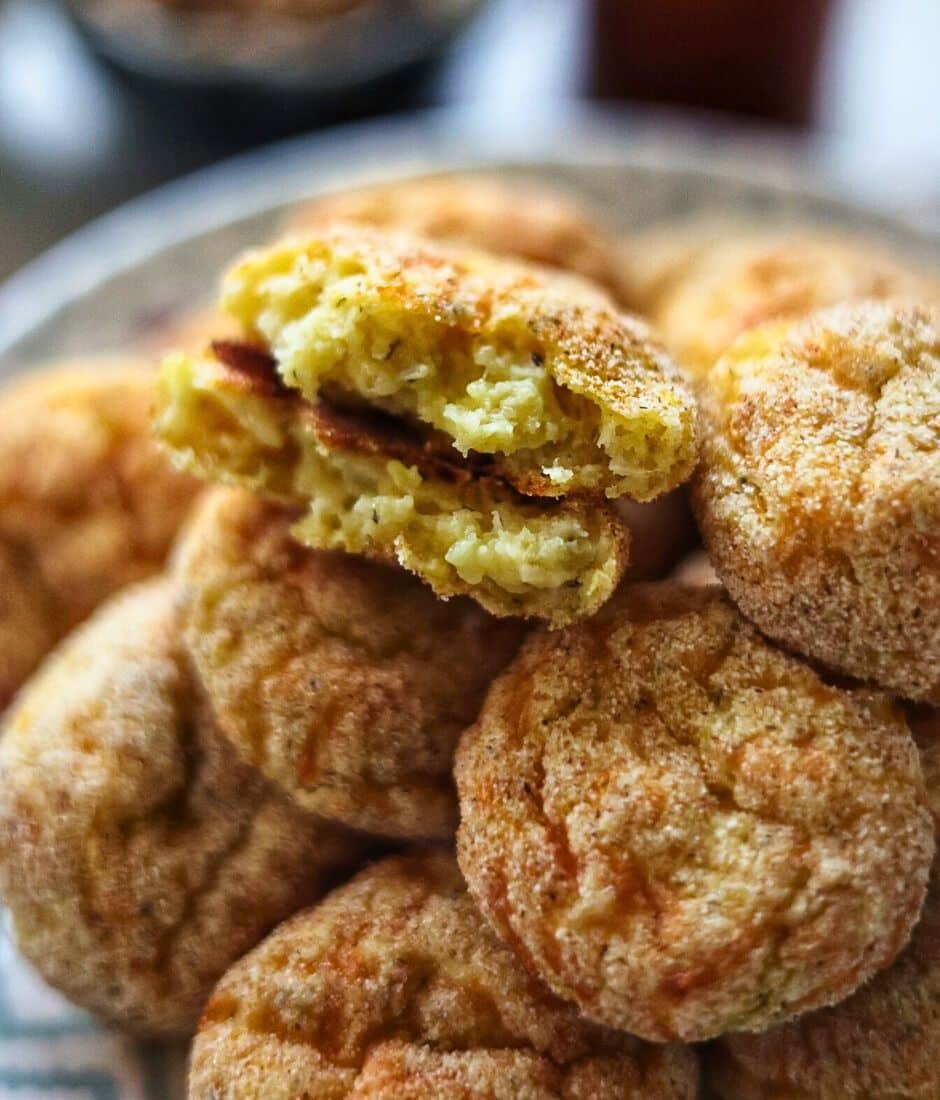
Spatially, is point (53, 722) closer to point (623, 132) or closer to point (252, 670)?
point (252, 670)

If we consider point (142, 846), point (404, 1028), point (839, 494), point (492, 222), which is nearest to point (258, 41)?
point (492, 222)

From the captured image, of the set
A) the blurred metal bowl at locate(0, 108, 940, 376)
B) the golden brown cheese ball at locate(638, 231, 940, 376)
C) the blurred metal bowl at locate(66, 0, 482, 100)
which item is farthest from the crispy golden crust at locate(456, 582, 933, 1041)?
the blurred metal bowl at locate(66, 0, 482, 100)

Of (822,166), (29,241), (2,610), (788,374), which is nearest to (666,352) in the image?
(788,374)

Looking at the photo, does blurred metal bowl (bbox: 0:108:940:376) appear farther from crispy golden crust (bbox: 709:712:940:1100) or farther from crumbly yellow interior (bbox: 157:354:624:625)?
crispy golden crust (bbox: 709:712:940:1100)

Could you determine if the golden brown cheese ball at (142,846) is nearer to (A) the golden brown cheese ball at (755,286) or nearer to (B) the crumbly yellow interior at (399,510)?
(B) the crumbly yellow interior at (399,510)

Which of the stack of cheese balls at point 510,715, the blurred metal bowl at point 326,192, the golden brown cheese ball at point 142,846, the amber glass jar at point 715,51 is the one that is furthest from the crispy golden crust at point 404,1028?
the amber glass jar at point 715,51

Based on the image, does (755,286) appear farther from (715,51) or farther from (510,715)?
(715,51)
